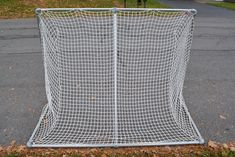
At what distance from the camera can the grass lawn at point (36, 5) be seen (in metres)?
13.8

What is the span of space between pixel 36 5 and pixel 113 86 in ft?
37.6

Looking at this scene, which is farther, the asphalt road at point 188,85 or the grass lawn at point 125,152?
the asphalt road at point 188,85

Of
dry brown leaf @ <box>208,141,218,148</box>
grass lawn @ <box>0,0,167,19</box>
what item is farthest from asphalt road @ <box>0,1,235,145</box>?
grass lawn @ <box>0,0,167,19</box>

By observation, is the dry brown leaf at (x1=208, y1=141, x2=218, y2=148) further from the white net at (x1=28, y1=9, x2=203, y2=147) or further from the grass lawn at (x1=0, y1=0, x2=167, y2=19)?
the grass lawn at (x1=0, y1=0, x2=167, y2=19)

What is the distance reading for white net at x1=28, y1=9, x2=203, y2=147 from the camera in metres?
4.44

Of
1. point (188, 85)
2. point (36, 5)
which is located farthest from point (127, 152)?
point (36, 5)

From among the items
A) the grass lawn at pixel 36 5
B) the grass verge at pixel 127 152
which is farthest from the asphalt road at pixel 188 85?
the grass lawn at pixel 36 5

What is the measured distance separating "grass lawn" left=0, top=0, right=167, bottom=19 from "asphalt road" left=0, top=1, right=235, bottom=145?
3438 mm

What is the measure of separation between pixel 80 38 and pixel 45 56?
2715 millimetres

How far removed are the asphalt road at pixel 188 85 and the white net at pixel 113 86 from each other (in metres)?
0.31

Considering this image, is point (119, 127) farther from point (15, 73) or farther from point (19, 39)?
point (19, 39)

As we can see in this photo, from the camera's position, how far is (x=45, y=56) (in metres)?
4.57

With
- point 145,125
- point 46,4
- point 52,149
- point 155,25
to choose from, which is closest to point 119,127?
point 145,125

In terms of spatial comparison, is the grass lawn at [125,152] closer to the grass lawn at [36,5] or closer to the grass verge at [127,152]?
the grass verge at [127,152]
